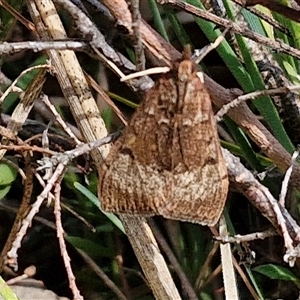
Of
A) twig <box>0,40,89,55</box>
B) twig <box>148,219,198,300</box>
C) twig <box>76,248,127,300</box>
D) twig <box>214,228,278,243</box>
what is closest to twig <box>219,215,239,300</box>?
twig <box>214,228,278,243</box>

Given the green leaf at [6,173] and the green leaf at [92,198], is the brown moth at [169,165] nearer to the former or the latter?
the green leaf at [92,198]

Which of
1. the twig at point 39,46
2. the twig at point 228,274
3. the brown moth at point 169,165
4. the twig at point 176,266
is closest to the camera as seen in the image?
the twig at point 39,46

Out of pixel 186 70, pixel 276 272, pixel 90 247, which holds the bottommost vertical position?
pixel 276 272

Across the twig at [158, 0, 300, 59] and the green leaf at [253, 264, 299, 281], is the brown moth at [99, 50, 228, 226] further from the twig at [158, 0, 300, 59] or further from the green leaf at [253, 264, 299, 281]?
the green leaf at [253, 264, 299, 281]

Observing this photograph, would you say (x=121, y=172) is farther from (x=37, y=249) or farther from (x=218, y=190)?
(x=37, y=249)

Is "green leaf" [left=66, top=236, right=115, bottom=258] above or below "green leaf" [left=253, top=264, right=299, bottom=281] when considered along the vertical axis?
above

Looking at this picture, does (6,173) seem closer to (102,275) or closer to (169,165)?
(102,275)

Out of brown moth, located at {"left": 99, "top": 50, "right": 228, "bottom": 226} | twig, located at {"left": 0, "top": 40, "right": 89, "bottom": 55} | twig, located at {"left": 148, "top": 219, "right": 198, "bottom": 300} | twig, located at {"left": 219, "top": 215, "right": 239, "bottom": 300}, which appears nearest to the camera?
twig, located at {"left": 0, "top": 40, "right": 89, "bottom": 55}

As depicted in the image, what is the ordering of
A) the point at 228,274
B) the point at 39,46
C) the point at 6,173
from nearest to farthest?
the point at 39,46
the point at 228,274
the point at 6,173

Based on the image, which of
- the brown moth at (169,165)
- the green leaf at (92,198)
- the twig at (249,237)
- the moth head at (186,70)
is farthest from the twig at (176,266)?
the moth head at (186,70)

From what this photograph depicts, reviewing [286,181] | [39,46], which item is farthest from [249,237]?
[39,46]
